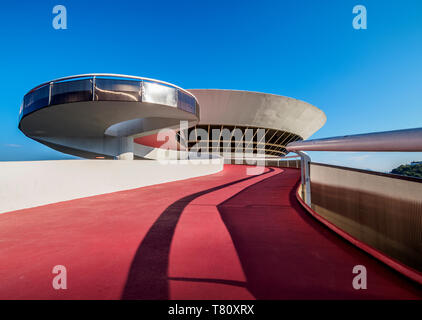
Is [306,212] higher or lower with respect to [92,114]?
lower

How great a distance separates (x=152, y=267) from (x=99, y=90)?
1005 centimetres

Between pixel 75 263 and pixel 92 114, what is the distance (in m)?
11.8

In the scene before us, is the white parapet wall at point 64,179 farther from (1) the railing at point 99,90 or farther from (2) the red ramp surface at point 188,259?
(1) the railing at point 99,90

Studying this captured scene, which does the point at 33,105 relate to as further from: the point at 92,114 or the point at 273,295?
the point at 273,295

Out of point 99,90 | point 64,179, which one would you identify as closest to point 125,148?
point 99,90

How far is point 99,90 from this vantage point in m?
9.14

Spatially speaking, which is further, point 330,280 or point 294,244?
point 294,244

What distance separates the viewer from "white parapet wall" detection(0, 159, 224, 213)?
390 cm

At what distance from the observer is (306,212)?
3.30 metres

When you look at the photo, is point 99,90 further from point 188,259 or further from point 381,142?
point 381,142

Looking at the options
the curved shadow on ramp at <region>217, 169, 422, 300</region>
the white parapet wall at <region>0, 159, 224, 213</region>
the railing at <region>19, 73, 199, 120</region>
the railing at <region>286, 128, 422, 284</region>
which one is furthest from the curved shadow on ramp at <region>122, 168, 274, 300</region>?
the railing at <region>19, 73, 199, 120</region>

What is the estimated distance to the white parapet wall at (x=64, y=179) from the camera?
12.8 feet
